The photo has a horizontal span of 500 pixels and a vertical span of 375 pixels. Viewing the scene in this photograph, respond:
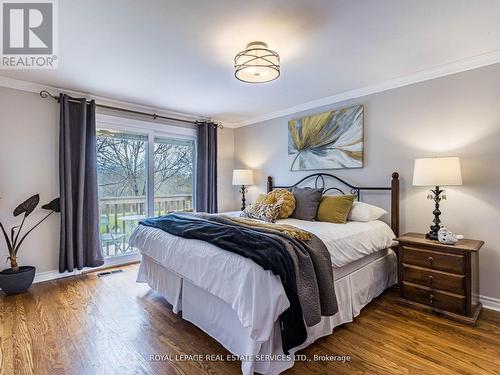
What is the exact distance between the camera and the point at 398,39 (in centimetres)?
222

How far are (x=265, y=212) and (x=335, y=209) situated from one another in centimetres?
78

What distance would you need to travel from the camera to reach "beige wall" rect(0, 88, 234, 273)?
3.06 meters

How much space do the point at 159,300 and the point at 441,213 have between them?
9.99 feet

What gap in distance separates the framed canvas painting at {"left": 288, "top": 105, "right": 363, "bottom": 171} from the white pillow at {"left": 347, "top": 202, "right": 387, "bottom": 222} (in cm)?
62

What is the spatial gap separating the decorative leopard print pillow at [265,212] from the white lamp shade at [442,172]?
1.48 metres

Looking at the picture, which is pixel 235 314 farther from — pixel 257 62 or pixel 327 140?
pixel 327 140

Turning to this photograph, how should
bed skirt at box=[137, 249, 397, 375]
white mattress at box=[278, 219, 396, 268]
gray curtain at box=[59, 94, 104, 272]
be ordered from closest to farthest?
bed skirt at box=[137, 249, 397, 375]
white mattress at box=[278, 219, 396, 268]
gray curtain at box=[59, 94, 104, 272]

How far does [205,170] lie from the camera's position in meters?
4.67

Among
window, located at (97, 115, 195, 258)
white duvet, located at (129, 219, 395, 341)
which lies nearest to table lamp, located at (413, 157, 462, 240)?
white duvet, located at (129, 219, 395, 341)

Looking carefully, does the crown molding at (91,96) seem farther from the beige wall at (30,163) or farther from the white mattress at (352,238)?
the white mattress at (352,238)

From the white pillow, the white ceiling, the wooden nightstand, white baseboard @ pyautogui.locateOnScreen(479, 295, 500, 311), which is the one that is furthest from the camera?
the white pillow

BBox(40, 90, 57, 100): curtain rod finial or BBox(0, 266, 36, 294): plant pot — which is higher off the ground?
BBox(40, 90, 57, 100): curtain rod finial

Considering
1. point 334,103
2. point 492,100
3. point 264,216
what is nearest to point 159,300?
point 264,216

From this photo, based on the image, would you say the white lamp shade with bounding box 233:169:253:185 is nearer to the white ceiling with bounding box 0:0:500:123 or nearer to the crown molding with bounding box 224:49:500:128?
the crown molding with bounding box 224:49:500:128
